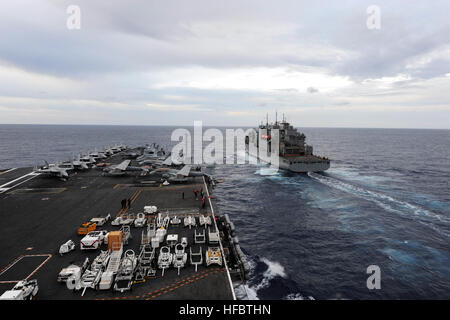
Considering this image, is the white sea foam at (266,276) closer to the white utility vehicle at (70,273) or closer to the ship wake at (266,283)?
the ship wake at (266,283)

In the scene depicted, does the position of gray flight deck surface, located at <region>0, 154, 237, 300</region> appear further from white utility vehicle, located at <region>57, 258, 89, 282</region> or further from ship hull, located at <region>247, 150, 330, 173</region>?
ship hull, located at <region>247, 150, 330, 173</region>

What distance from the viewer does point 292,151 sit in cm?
8562

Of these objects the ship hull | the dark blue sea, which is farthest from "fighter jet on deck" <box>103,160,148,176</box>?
the ship hull

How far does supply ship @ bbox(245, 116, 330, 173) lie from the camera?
72750 millimetres

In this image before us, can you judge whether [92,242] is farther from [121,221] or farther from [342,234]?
[342,234]

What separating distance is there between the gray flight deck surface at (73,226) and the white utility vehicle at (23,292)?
676 mm

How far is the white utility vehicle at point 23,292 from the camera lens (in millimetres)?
16250

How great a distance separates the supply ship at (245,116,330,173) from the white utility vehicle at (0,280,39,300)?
66360 mm

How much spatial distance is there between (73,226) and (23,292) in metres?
14.2

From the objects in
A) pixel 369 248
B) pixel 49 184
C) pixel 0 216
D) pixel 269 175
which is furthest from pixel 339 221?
pixel 49 184

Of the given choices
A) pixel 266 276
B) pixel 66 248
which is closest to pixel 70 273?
pixel 66 248

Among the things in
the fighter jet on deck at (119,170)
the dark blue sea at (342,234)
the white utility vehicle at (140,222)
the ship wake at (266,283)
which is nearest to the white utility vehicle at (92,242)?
the white utility vehicle at (140,222)
